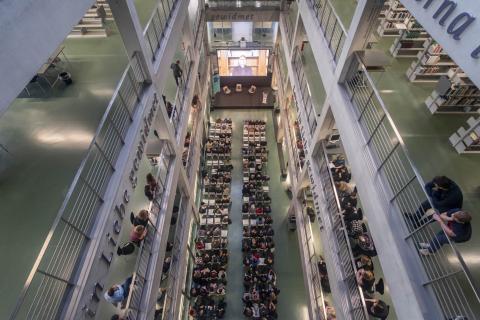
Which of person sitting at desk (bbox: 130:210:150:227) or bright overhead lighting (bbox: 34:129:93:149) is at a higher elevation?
bright overhead lighting (bbox: 34:129:93:149)

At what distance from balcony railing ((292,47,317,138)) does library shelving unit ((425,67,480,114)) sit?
3.05m

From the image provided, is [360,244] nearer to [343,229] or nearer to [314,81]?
[343,229]

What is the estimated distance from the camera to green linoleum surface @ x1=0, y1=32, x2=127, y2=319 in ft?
14.5

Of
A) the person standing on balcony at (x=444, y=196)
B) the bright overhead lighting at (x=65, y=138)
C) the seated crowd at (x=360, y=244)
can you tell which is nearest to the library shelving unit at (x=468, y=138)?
the person standing on balcony at (x=444, y=196)

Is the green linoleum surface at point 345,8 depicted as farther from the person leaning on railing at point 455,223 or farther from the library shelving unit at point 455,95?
the person leaning on railing at point 455,223

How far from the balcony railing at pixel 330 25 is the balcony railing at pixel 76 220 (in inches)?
184

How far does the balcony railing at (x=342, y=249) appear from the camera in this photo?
6068 mm

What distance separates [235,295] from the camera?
1138cm

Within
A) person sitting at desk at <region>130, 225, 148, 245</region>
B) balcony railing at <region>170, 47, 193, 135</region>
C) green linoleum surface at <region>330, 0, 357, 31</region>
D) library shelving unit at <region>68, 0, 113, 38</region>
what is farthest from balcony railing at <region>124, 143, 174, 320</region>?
green linoleum surface at <region>330, 0, 357, 31</region>

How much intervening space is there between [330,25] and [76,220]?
7853mm

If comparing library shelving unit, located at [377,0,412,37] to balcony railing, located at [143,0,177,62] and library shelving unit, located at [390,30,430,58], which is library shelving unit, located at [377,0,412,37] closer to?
library shelving unit, located at [390,30,430,58]

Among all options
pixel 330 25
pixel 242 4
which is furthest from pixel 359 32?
pixel 242 4

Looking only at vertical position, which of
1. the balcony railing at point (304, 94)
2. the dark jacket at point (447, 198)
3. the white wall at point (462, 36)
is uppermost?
the balcony railing at point (304, 94)

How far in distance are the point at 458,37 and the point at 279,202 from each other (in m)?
11.3
